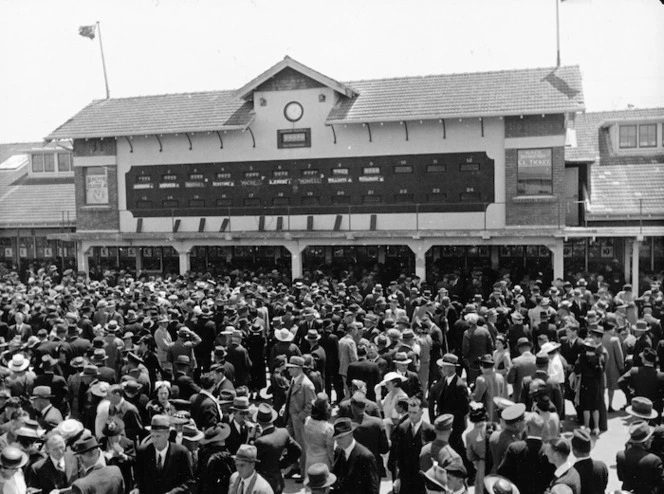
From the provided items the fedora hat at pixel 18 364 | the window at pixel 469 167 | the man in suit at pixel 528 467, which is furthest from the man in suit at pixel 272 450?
the window at pixel 469 167

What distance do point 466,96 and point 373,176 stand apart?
433 centimetres

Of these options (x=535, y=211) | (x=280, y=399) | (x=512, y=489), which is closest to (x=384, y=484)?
(x=280, y=399)

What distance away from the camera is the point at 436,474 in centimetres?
607

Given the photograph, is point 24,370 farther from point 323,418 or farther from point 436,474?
point 436,474

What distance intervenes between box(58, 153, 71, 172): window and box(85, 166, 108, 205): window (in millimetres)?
7826

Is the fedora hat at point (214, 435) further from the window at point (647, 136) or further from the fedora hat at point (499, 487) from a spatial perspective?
the window at point (647, 136)

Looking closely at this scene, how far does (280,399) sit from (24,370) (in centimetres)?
380

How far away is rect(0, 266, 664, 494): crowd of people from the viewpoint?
6930 millimetres

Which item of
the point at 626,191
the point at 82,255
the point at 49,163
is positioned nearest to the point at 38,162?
the point at 49,163

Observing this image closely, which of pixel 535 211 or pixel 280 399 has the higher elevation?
pixel 535 211

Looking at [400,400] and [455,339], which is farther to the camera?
[455,339]

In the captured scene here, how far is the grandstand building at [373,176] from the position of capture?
23.7 m

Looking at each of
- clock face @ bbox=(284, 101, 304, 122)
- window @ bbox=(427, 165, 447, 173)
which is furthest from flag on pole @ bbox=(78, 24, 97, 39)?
window @ bbox=(427, 165, 447, 173)

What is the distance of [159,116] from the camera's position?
92.9ft
